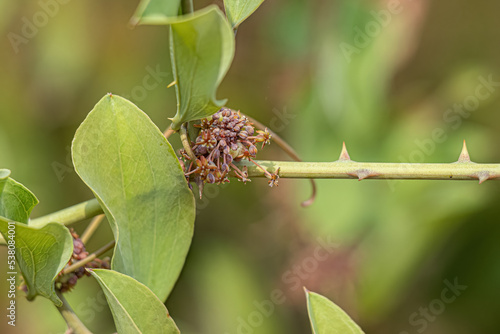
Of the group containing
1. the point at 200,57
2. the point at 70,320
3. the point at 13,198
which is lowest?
the point at 70,320

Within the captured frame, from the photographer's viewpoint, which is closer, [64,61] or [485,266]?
[485,266]

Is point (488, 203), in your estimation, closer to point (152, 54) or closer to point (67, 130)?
point (152, 54)

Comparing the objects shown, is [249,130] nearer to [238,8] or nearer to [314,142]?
[238,8]

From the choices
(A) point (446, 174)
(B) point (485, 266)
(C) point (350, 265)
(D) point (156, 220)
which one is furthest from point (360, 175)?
(B) point (485, 266)

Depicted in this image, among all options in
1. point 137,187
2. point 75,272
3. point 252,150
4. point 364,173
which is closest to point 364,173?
point 364,173

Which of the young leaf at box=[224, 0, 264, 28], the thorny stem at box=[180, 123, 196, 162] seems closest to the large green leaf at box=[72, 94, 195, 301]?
the thorny stem at box=[180, 123, 196, 162]
